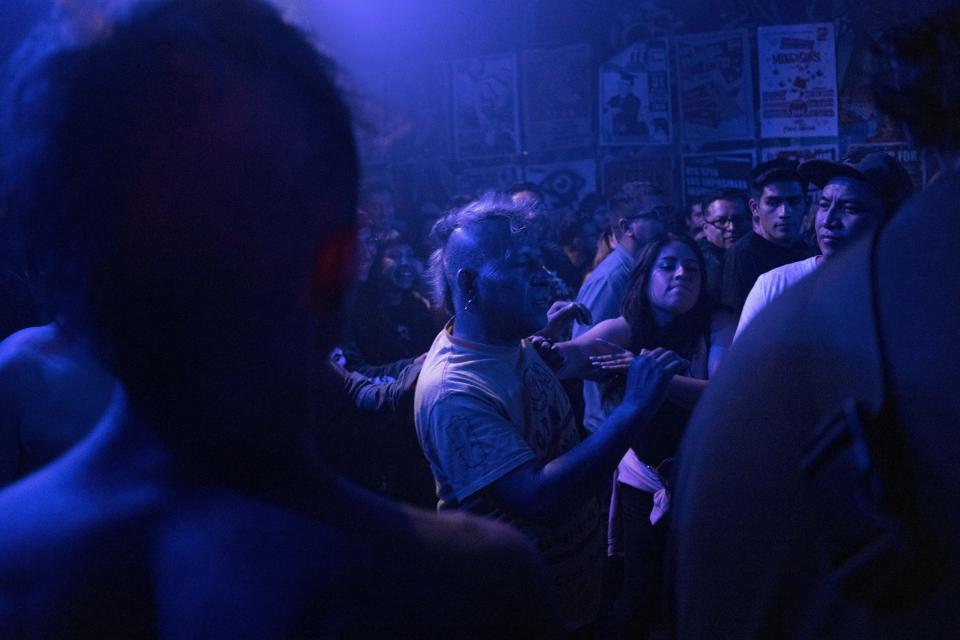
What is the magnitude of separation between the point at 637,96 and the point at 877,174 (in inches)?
292

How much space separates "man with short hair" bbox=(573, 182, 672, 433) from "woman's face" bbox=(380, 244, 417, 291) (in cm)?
104

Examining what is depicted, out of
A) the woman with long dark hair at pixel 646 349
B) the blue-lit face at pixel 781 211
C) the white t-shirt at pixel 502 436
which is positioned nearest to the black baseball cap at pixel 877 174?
the woman with long dark hair at pixel 646 349

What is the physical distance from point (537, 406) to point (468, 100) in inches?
374

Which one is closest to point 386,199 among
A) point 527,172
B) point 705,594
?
point 527,172

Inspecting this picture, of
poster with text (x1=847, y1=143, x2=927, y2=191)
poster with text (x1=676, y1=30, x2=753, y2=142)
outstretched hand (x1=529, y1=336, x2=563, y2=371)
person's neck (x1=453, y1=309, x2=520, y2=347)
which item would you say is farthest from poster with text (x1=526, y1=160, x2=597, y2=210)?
person's neck (x1=453, y1=309, x2=520, y2=347)

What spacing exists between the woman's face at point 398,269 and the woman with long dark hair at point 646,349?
1.62m

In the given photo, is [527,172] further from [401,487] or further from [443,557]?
[443,557]

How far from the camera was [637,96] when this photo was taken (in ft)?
33.9

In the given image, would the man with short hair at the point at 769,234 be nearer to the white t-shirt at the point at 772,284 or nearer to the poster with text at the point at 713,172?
the white t-shirt at the point at 772,284

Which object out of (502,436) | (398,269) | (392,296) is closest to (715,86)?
(398,269)

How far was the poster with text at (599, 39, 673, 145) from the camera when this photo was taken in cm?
1026

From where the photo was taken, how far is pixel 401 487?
141 inches

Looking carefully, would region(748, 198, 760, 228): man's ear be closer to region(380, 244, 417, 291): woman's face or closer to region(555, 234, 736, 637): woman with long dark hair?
region(555, 234, 736, 637): woman with long dark hair

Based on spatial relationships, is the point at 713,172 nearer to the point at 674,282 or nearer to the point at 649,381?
the point at 674,282
